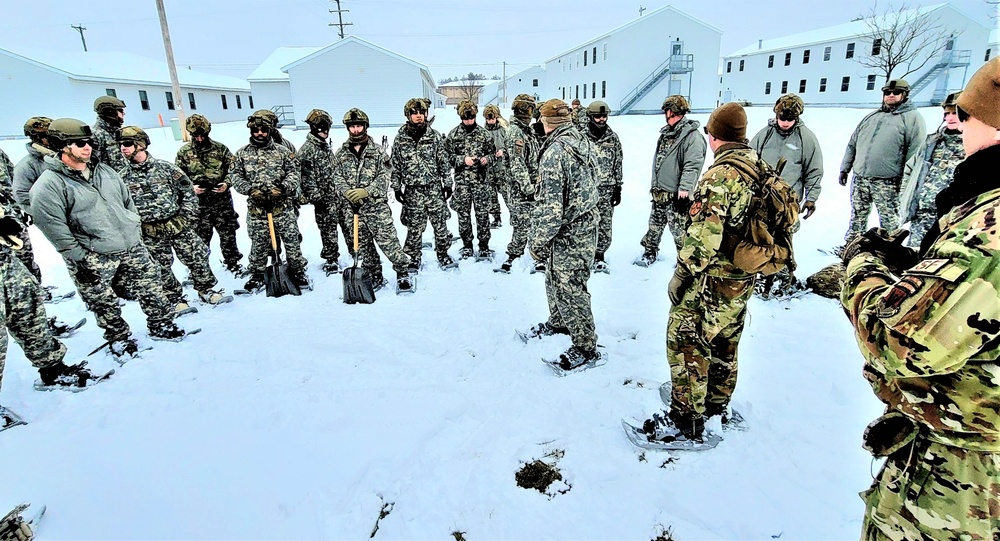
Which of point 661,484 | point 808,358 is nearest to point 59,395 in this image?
point 661,484

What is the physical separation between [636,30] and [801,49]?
553 inches

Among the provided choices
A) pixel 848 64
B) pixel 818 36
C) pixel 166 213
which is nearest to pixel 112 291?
pixel 166 213

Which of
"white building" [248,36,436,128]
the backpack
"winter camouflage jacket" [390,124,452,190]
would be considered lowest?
the backpack

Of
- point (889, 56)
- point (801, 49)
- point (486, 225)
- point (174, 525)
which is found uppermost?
point (801, 49)

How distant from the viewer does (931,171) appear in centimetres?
465

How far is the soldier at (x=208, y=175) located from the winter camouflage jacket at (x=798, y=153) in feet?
22.8

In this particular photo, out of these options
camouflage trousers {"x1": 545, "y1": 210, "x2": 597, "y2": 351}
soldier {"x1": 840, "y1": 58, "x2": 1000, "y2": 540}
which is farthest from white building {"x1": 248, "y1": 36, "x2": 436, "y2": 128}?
soldier {"x1": 840, "y1": 58, "x2": 1000, "y2": 540}

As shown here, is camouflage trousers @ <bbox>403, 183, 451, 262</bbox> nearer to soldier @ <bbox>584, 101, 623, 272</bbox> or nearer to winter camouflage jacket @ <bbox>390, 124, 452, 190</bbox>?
winter camouflage jacket @ <bbox>390, 124, 452, 190</bbox>

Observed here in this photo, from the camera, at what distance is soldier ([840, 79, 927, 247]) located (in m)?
5.55

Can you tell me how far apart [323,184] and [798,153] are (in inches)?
254

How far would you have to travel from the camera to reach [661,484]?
2734 mm

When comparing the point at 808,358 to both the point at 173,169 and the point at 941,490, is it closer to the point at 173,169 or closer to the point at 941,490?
the point at 941,490

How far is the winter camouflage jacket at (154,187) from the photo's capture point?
5184mm

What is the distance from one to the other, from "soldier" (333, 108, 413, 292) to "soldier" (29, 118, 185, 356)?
2.28 metres
